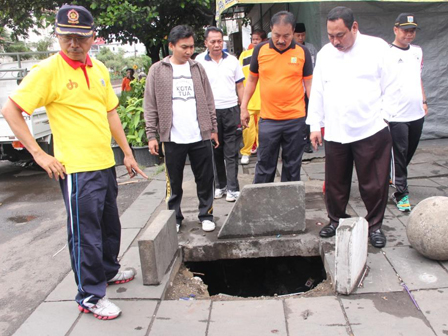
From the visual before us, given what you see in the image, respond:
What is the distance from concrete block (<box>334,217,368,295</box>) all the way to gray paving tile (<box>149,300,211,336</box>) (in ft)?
3.12

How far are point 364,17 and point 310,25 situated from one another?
95cm

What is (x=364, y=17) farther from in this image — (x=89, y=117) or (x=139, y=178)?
(x=89, y=117)

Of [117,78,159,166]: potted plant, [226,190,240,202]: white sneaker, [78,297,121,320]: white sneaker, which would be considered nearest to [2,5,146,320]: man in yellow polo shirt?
[78,297,121,320]: white sneaker

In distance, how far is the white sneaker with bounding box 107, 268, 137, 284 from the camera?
3.33 meters

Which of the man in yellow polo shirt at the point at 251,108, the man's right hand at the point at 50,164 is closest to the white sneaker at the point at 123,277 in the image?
the man's right hand at the point at 50,164

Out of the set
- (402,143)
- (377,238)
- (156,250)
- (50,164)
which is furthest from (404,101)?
(50,164)

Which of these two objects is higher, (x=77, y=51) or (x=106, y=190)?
(x=77, y=51)

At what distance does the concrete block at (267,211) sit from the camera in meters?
3.85

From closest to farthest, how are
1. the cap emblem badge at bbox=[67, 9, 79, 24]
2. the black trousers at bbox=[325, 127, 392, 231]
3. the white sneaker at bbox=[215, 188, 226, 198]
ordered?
1. the cap emblem badge at bbox=[67, 9, 79, 24]
2. the black trousers at bbox=[325, 127, 392, 231]
3. the white sneaker at bbox=[215, 188, 226, 198]

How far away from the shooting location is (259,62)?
14.3ft

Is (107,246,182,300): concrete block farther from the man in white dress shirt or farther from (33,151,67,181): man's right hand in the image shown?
the man in white dress shirt

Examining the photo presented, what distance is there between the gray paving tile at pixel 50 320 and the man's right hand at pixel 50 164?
1008 mm

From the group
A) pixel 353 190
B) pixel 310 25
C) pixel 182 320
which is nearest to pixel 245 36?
pixel 310 25

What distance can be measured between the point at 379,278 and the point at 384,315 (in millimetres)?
465
